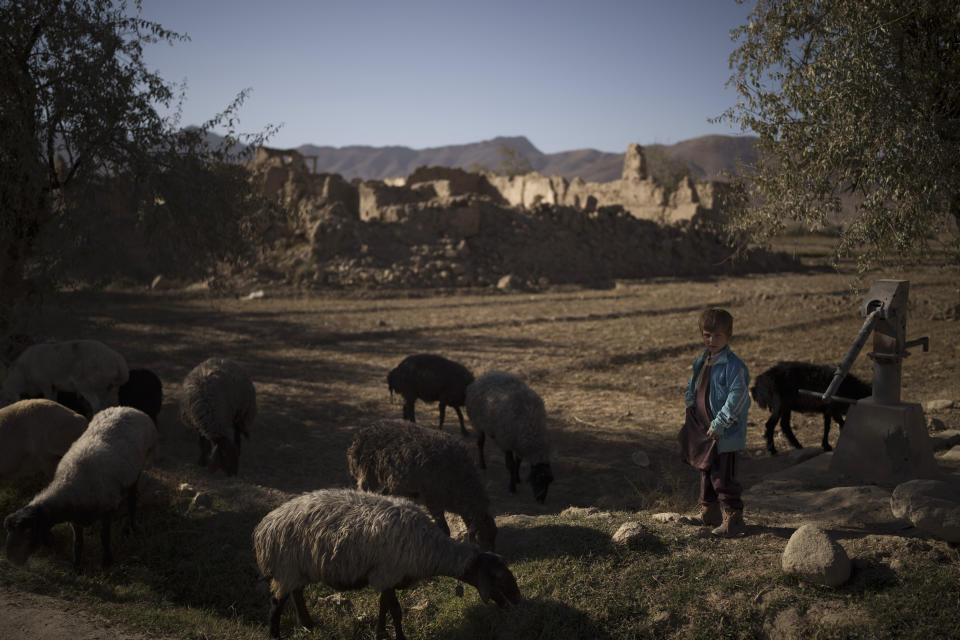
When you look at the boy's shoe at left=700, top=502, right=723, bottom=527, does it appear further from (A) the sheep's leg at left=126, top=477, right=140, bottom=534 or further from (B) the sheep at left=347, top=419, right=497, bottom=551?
(A) the sheep's leg at left=126, top=477, right=140, bottom=534

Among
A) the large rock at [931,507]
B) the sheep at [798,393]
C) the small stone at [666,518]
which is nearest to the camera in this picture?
the large rock at [931,507]

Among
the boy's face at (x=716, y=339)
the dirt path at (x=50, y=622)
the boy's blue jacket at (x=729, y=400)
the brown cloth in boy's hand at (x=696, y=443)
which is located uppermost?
the boy's face at (x=716, y=339)

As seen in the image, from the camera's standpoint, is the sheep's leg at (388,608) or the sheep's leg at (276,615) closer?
the sheep's leg at (388,608)

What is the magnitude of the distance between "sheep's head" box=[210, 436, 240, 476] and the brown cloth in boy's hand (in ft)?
17.7

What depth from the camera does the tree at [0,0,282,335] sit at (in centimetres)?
925

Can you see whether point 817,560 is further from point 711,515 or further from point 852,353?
point 852,353

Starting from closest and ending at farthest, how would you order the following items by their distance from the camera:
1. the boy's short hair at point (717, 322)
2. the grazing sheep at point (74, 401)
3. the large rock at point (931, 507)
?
the large rock at point (931, 507), the boy's short hair at point (717, 322), the grazing sheep at point (74, 401)

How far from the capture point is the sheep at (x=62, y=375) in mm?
9016

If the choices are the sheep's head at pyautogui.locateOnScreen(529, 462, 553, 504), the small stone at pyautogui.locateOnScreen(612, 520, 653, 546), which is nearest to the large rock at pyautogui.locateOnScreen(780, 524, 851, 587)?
the small stone at pyautogui.locateOnScreen(612, 520, 653, 546)

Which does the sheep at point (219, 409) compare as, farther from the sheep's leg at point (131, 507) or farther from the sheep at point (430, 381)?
the sheep at point (430, 381)

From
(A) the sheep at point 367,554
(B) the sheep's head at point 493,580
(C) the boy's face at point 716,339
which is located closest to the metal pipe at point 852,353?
(C) the boy's face at point 716,339

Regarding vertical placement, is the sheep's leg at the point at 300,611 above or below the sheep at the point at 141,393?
below

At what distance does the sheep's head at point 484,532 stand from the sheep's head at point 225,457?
11.7 ft

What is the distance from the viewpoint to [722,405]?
471 cm
